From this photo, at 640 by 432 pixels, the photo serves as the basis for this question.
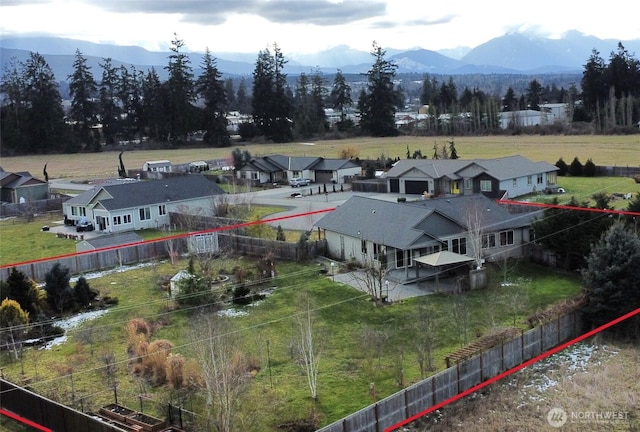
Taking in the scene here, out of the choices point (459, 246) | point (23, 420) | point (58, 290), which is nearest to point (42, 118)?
point (58, 290)

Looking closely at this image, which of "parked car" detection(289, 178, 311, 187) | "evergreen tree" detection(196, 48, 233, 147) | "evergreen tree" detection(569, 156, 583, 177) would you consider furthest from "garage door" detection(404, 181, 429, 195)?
"evergreen tree" detection(196, 48, 233, 147)

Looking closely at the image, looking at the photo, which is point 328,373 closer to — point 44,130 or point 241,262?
point 241,262

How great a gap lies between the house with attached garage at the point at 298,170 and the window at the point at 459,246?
107 feet

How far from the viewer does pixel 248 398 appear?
710 inches

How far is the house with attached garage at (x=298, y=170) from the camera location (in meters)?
64.1

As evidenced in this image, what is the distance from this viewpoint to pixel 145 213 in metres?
45.2

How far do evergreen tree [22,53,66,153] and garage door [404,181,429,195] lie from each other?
225 feet

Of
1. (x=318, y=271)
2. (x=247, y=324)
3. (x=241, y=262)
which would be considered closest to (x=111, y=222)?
(x=241, y=262)

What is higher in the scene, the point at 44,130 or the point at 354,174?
the point at 44,130

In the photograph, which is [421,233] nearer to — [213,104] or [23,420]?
[23,420]

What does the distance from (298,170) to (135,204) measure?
76.2ft

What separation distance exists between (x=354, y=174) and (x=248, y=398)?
47.7m

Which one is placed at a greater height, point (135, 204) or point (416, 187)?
point (135, 204)

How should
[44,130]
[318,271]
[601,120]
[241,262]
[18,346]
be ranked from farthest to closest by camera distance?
[44,130] < [601,120] < [241,262] < [318,271] < [18,346]
